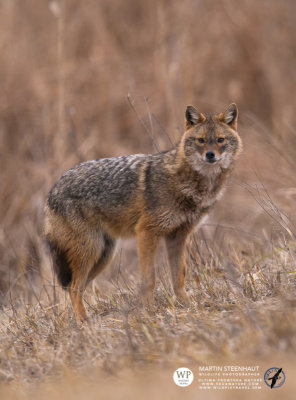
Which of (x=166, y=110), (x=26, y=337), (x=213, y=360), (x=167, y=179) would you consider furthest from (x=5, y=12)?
(x=213, y=360)

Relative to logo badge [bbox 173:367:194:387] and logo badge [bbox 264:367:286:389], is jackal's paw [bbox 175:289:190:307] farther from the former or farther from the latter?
logo badge [bbox 264:367:286:389]

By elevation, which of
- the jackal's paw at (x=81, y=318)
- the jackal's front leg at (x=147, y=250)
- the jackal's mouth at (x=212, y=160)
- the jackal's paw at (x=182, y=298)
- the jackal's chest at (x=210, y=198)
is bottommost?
the jackal's paw at (x=81, y=318)

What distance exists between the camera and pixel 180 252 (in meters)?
6.06

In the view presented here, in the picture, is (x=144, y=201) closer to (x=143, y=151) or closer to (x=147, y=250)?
(x=147, y=250)

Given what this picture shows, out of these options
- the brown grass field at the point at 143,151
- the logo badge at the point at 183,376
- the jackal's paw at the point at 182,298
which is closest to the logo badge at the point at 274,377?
the brown grass field at the point at 143,151

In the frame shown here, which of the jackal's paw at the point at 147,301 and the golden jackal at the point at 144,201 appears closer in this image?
the jackal's paw at the point at 147,301

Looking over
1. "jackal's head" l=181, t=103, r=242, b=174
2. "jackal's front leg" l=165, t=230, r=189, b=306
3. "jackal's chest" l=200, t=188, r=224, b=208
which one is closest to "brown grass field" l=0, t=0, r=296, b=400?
"jackal's front leg" l=165, t=230, r=189, b=306

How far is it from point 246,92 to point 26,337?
9.57 meters

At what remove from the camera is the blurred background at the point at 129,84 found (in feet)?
32.9

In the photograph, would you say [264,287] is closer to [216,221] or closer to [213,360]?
[213,360]

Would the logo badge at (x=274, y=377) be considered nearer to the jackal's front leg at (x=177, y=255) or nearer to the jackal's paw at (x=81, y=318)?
the jackal's paw at (x=81, y=318)

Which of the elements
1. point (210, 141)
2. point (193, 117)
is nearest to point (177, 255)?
point (210, 141)

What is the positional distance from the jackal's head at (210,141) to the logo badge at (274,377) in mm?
2451

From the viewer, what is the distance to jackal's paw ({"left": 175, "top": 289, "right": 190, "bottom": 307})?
5.06 m
